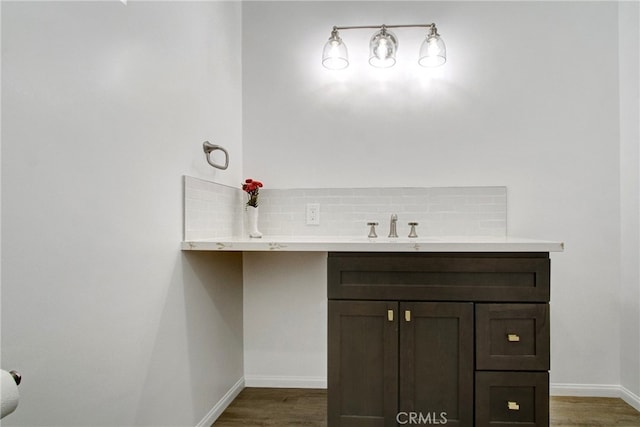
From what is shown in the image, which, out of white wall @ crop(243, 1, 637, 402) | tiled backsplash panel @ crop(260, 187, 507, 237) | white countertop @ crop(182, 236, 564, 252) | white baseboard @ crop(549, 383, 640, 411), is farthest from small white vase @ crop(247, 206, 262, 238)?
white baseboard @ crop(549, 383, 640, 411)

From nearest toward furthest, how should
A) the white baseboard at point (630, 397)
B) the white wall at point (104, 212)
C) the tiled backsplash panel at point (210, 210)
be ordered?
the white wall at point (104, 212), the tiled backsplash panel at point (210, 210), the white baseboard at point (630, 397)

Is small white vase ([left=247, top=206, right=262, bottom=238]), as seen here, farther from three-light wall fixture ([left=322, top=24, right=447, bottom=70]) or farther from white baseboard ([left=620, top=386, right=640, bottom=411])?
white baseboard ([left=620, top=386, right=640, bottom=411])

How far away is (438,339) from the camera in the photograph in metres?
1.55

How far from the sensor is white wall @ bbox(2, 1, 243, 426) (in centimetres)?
85

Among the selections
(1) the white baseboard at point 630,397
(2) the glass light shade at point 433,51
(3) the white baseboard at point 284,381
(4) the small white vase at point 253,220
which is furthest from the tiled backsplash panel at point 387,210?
(1) the white baseboard at point 630,397

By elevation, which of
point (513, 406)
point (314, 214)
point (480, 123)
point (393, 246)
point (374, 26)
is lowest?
point (513, 406)

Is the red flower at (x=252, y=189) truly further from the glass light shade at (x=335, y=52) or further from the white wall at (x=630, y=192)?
the white wall at (x=630, y=192)

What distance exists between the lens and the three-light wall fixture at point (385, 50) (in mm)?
2096

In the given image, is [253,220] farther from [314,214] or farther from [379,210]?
[379,210]

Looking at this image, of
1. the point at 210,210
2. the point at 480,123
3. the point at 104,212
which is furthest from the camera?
the point at 480,123

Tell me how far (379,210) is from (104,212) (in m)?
1.50


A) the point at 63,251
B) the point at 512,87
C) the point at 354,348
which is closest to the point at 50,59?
the point at 63,251

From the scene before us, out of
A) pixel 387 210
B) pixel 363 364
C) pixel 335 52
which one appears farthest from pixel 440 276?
pixel 335 52

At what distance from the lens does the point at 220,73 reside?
6.66 ft
